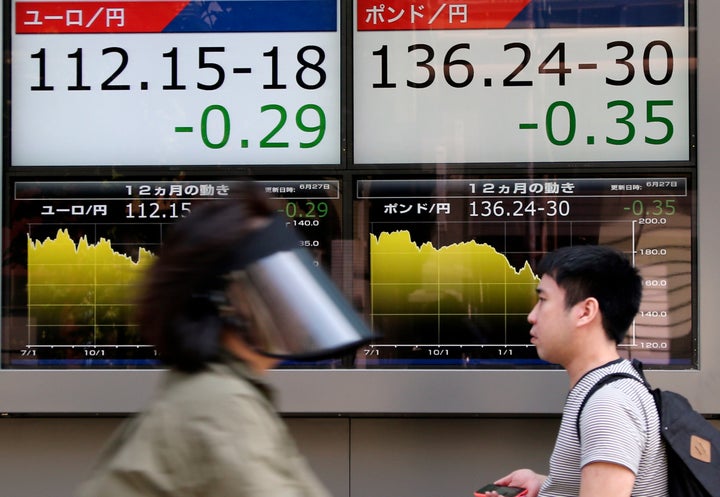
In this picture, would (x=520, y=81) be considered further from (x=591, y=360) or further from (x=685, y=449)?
(x=685, y=449)

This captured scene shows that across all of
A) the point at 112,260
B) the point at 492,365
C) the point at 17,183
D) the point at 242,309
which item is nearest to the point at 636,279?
the point at 242,309

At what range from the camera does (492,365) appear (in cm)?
489

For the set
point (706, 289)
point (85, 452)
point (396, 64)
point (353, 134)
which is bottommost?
point (85, 452)

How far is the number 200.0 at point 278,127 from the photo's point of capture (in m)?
5.04

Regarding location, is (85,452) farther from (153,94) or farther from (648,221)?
(648,221)

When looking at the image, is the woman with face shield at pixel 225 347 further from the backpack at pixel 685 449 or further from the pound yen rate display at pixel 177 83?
the pound yen rate display at pixel 177 83

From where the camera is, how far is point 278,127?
5.04m

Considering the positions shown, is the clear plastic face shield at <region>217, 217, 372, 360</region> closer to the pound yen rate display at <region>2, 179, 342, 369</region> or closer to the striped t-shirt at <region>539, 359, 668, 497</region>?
the striped t-shirt at <region>539, 359, 668, 497</region>

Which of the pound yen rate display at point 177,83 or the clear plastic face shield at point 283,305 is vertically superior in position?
the pound yen rate display at point 177,83

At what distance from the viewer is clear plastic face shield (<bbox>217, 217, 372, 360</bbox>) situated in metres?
1.69

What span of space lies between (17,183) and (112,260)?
65 centimetres

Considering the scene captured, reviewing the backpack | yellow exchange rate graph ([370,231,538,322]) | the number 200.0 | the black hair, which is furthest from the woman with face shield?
the number 200.0

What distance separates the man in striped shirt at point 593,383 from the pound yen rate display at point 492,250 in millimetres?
1928

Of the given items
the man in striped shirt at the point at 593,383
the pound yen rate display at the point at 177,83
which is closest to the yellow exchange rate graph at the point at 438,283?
the pound yen rate display at the point at 177,83
